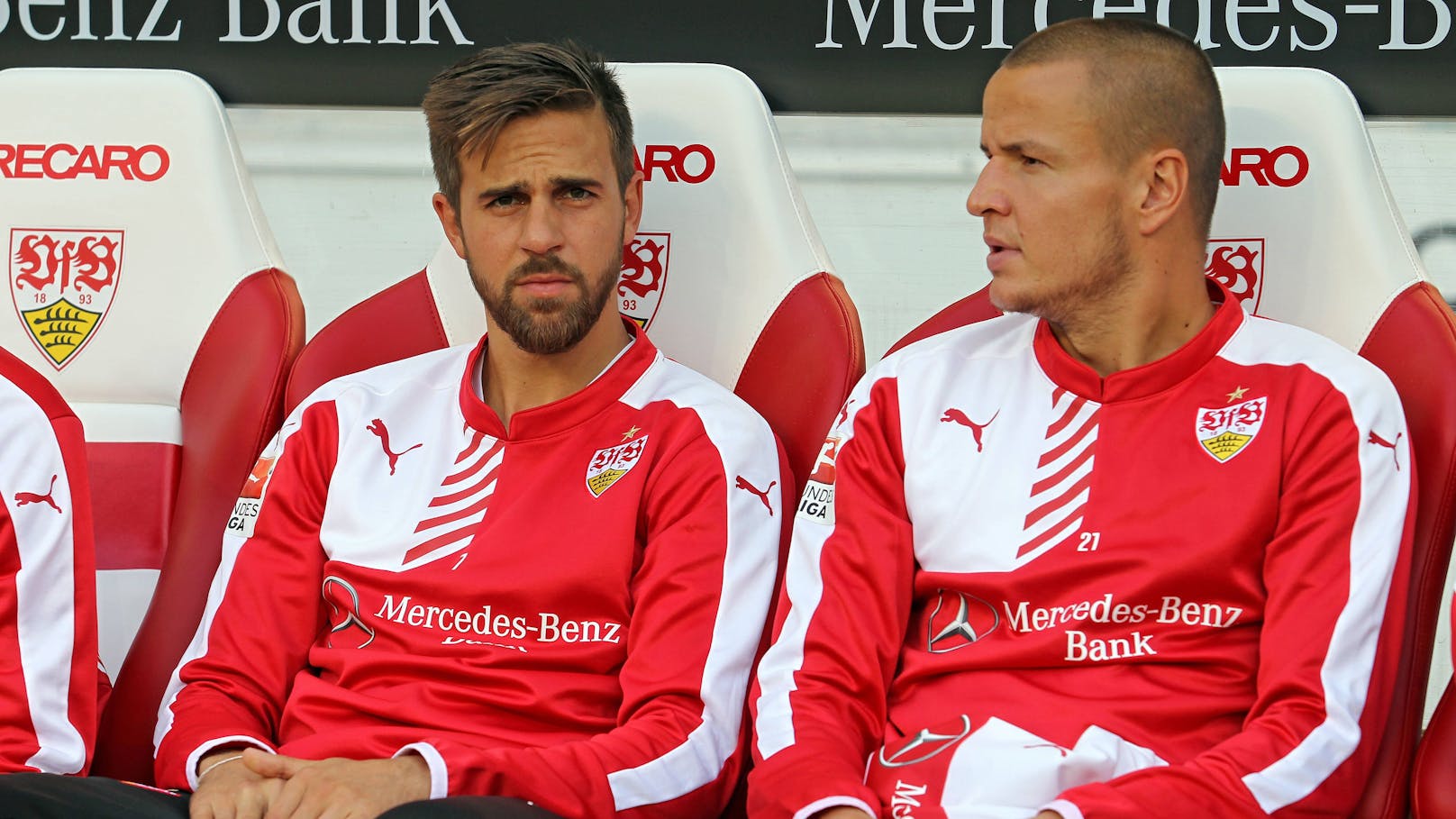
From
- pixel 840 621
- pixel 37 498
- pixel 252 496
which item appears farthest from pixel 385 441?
pixel 840 621

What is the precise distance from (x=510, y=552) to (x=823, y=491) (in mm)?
326

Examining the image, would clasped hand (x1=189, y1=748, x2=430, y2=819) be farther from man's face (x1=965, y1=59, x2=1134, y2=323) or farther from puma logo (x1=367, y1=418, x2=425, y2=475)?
man's face (x1=965, y1=59, x2=1134, y2=323)

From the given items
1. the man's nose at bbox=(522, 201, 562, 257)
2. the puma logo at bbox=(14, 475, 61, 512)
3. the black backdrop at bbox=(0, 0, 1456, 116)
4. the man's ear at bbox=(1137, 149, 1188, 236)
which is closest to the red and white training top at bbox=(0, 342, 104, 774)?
the puma logo at bbox=(14, 475, 61, 512)

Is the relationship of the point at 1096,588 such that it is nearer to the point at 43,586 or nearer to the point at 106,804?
the point at 106,804

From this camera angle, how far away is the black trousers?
1.44m

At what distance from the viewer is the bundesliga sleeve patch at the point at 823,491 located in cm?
179

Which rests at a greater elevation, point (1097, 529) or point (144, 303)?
point (144, 303)

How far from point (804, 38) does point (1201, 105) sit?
79 cm

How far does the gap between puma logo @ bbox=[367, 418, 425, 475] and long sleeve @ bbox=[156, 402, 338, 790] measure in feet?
0.15

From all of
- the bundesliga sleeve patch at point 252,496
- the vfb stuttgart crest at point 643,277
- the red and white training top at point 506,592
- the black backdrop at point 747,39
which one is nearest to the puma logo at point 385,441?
the red and white training top at point 506,592

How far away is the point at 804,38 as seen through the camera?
8.09ft

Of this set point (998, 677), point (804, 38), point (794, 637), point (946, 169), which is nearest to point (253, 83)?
point (804, 38)

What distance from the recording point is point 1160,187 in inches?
70.2

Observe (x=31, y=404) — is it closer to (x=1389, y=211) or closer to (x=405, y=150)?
(x=405, y=150)
